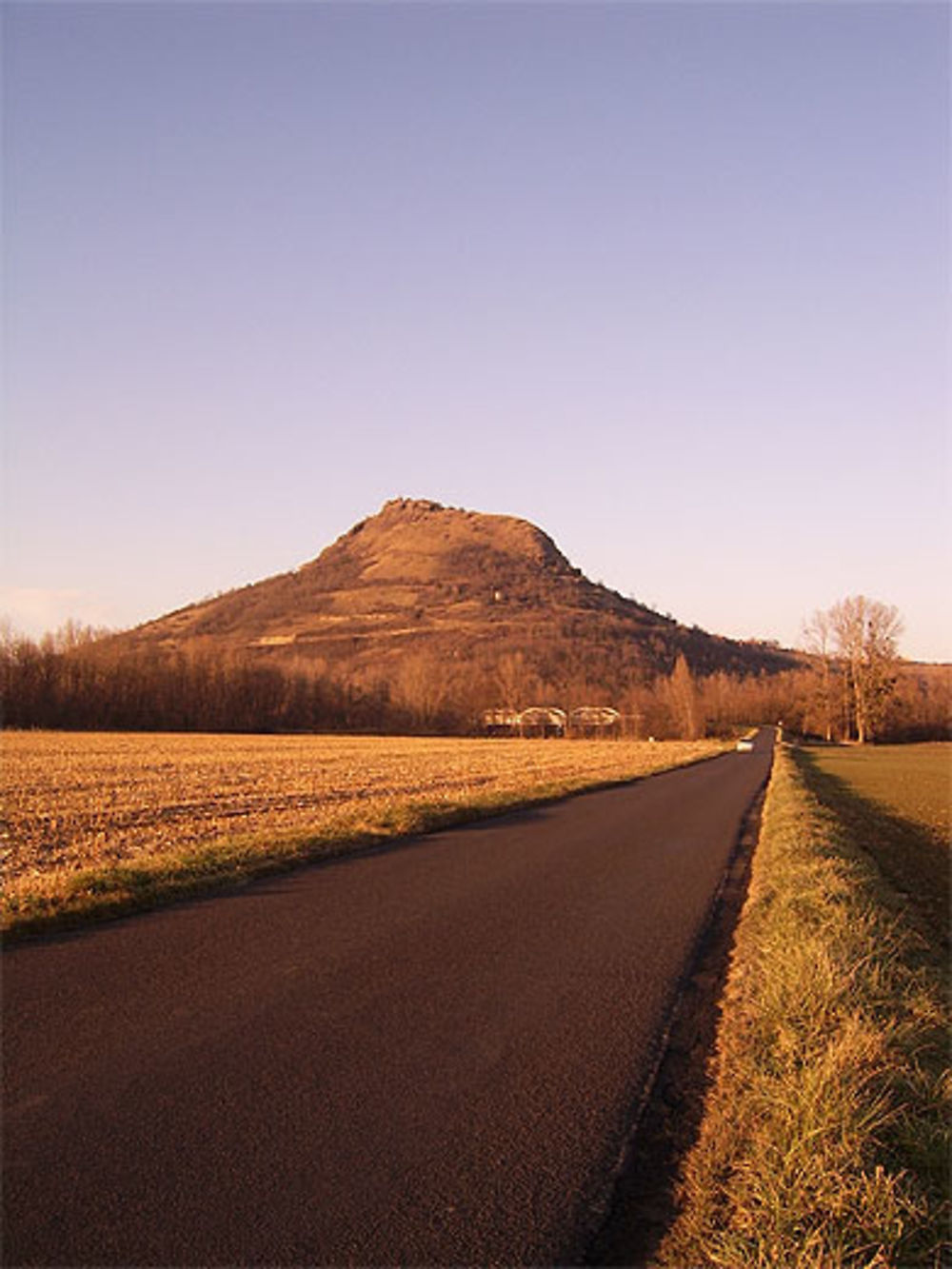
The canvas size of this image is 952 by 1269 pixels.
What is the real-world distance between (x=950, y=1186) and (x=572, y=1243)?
1.89 meters

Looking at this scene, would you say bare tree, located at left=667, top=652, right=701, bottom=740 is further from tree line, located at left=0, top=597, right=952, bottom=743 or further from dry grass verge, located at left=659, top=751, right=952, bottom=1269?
dry grass verge, located at left=659, top=751, right=952, bottom=1269

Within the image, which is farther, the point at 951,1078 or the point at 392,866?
the point at 392,866

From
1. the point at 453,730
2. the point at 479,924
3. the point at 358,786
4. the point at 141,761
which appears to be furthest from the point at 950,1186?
the point at 453,730

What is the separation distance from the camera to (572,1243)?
4.09 m

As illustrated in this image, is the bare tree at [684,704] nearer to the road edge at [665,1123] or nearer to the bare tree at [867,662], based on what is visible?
the bare tree at [867,662]

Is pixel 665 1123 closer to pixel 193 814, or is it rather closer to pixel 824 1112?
pixel 824 1112

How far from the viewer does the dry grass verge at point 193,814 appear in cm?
1115

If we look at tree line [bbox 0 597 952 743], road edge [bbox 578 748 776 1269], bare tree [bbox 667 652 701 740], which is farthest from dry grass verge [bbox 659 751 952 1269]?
bare tree [bbox 667 652 701 740]

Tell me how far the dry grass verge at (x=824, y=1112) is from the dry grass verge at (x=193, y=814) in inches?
267

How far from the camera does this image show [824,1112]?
5.03 m

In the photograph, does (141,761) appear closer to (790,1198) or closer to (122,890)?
(122,890)

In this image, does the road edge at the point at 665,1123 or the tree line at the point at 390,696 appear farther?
the tree line at the point at 390,696

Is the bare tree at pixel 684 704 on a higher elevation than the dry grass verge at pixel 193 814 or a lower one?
higher

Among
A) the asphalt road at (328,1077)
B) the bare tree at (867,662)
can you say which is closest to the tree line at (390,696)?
the bare tree at (867,662)
